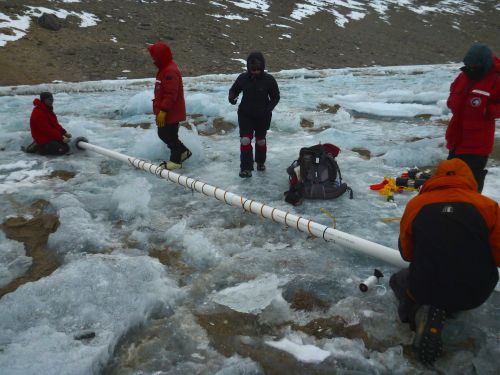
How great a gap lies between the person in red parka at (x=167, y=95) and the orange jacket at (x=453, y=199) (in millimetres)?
4206

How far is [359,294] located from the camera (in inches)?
136

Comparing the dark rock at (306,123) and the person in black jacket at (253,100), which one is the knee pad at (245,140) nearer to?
the person in black jacket at (253,100)

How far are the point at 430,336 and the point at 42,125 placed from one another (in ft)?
22.5

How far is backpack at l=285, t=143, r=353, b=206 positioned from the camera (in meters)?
5.33

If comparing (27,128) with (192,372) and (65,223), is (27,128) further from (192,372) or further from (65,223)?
(192,372)

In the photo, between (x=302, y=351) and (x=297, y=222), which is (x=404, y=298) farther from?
(x=297, y=222)

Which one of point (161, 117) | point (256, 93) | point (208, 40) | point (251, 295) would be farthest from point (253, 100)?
point (208, 40)

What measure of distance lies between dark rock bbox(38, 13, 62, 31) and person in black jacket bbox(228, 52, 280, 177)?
860 inches

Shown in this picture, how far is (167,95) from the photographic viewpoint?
19.7 ft

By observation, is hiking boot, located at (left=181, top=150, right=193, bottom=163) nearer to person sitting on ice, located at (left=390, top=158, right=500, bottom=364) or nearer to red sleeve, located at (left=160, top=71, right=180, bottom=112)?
red sleeve, located at (left=160, top=71, right=180, bottom=112)

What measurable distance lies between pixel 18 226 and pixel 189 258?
222 centimetres

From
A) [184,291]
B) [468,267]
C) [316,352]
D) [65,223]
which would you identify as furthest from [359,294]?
[65,223]

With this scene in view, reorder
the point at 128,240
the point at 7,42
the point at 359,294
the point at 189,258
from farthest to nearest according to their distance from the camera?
the point at 7,42 < the point at 128,240 < the point at 189,258 < the point at 359,294

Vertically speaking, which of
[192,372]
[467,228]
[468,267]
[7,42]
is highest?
[7,42]
